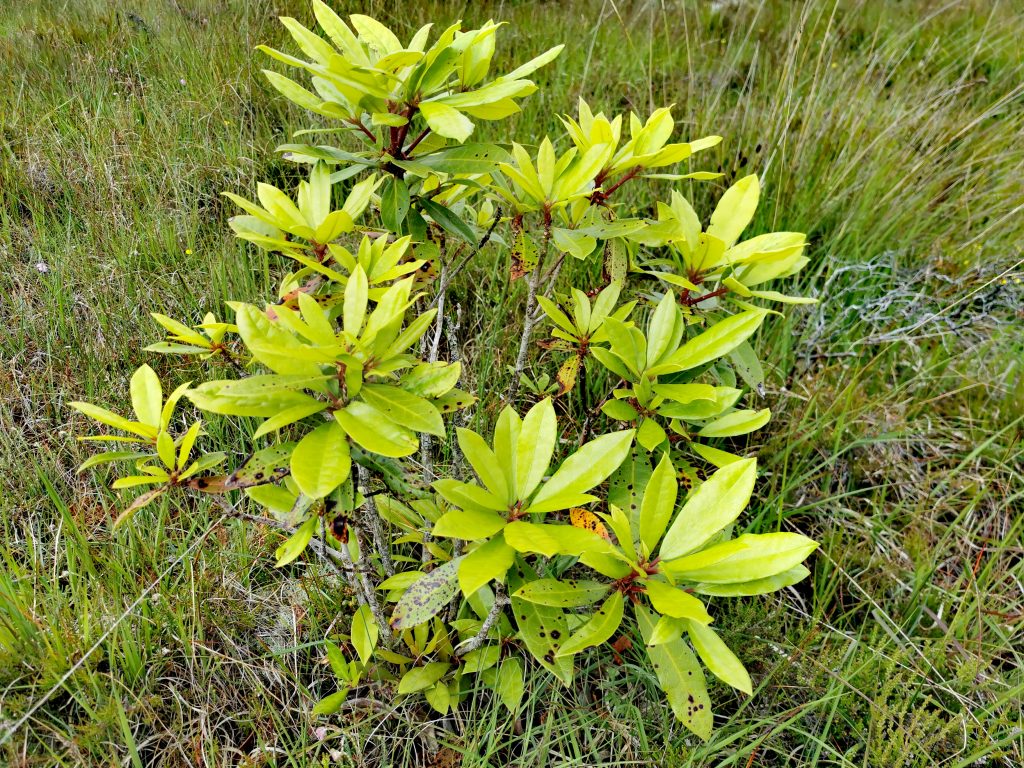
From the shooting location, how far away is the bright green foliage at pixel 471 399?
88 centimetres

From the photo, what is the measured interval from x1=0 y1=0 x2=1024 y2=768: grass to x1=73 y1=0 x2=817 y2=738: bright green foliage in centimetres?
30

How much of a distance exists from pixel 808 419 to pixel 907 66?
3.16 meters

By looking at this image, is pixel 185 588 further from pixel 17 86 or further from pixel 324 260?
pixel 17 86

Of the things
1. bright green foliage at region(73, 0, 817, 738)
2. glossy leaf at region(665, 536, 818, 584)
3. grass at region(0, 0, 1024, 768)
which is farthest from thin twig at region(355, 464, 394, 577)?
glossy leaf at region(665, 536, 818, 584)

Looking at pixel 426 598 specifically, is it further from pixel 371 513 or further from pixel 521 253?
pixel 521 253

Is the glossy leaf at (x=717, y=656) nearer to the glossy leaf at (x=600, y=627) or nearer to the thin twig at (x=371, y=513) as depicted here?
the glossy leaf at (x=600, y=627)

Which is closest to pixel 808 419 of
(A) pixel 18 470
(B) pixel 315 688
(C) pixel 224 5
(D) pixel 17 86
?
(B) pixel 315 688

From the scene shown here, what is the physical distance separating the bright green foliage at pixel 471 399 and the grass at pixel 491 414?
296 mm

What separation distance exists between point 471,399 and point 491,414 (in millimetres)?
833

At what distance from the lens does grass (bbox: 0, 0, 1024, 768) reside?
1.34 meters

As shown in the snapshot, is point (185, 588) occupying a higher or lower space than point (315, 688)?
higher

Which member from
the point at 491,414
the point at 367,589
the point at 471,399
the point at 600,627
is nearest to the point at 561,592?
the point at 600,627

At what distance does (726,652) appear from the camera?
916 millimetres

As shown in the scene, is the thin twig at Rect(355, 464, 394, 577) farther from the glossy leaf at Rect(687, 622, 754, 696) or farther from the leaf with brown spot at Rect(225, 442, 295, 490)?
the glossy leaf at Rect(687, 622, 754, 696)
